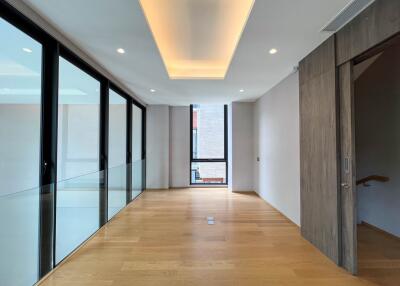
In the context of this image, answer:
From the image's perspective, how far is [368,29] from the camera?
2.24 metres

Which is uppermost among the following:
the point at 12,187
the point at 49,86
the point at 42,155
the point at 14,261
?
the point at 49,86

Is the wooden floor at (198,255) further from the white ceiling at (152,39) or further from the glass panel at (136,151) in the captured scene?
the white ceiling at (152,39)

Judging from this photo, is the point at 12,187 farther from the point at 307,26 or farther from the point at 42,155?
the point at 307,26

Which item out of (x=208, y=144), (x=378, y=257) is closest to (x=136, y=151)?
(x=208, y=144)

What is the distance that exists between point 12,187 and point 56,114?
0.93 meters

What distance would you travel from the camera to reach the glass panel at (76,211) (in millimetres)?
2789

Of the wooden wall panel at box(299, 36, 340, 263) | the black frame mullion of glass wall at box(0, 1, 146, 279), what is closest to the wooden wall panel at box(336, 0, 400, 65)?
the wooden wall panel at box(299, 36, 340, 263)

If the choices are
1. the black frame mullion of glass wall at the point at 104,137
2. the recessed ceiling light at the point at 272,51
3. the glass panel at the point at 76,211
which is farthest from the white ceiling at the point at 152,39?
the glass panel at the point at 76,211

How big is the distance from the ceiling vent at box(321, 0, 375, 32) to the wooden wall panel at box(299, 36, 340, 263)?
9.7 inches

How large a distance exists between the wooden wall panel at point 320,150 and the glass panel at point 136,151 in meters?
4.13

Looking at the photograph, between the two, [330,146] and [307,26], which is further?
[330,146]

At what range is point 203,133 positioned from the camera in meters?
7.84

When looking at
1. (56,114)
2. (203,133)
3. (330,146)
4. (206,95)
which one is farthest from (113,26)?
(203,133)

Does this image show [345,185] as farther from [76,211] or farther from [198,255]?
[76,211]
